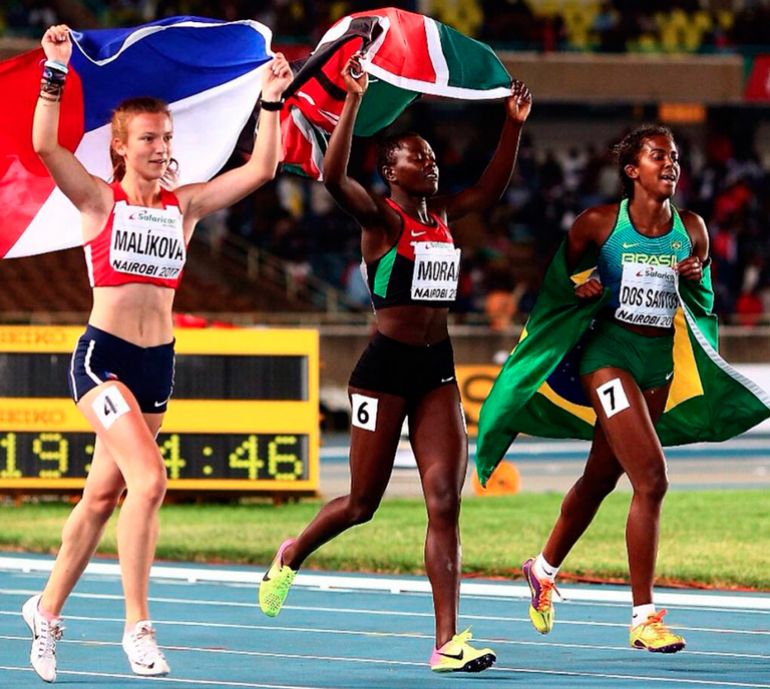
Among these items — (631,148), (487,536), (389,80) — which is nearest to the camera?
(631,148)

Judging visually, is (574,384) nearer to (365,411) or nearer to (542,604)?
(542,604)

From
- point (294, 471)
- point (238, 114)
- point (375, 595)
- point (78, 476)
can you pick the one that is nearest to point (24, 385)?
point (78, 476)

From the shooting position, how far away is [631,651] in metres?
8.92

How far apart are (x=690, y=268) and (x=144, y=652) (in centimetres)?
311

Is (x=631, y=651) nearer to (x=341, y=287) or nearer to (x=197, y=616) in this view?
(x=197, y=616)

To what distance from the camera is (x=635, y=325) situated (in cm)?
904

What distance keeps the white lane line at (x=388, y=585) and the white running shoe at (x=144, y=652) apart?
4.18m

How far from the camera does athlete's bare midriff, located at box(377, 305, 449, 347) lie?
28.2ft

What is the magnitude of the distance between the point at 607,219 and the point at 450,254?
92 centimetres

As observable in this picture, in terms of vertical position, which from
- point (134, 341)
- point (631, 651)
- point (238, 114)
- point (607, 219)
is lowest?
point (631, 651)

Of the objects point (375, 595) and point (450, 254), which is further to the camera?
point (375, 595)

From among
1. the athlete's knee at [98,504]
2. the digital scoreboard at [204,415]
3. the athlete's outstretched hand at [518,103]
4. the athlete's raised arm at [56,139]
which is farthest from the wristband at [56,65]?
the digital scoreboard at [204,415]

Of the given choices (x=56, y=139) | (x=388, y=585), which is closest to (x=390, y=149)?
(x=56, y=139)

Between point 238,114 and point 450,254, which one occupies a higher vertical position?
point 238,114
